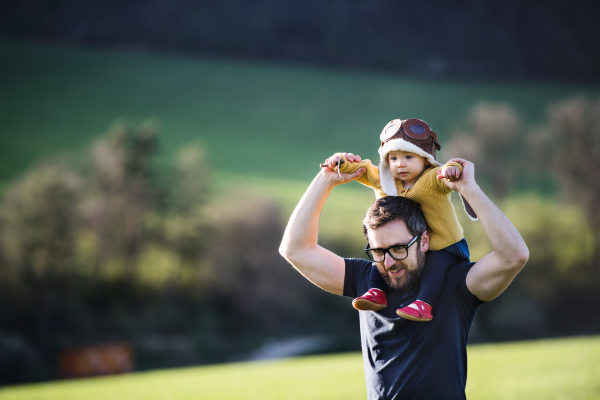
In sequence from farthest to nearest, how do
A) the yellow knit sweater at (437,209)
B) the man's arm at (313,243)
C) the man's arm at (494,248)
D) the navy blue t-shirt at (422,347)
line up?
the man's arm at (313,243) → the yellow knit sweater at (437,209) → the navy blue t-shirt at (422,347) → the man's arm at (494,248)

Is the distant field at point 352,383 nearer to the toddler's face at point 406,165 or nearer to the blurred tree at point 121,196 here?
the toddler's face at point 406,165

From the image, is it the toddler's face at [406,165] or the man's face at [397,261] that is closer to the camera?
the man's face at [397,261]

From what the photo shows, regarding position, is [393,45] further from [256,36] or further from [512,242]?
[512,242]

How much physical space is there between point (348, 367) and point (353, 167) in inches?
291

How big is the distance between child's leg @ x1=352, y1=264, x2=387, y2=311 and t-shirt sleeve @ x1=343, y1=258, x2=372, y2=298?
13cm

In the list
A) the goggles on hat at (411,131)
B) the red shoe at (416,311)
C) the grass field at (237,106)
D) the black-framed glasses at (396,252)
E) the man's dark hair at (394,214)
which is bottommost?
the red shoe at (416,311)

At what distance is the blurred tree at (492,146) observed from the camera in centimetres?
2258

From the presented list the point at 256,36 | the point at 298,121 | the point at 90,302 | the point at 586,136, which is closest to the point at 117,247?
the point at 90,302

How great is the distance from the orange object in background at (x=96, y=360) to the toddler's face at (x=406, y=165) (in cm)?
1637

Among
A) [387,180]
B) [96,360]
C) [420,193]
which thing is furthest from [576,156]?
[420,193]

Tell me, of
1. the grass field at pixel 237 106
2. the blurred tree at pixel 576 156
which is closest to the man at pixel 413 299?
the grass field at pixel 237 106

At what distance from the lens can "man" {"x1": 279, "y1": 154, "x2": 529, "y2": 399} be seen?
6.26 feet

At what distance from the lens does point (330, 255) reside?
7.89 feet

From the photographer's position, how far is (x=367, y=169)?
99.2 inches
